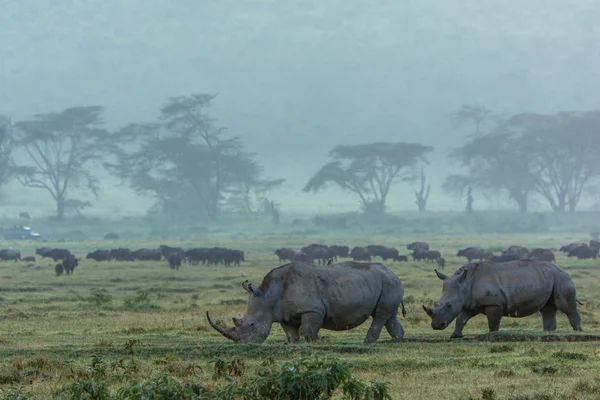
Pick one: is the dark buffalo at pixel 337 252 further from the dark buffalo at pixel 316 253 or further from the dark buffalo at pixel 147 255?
the dark buffalo at pixel 147 255

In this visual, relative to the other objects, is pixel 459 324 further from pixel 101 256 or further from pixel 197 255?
pixel 101 256

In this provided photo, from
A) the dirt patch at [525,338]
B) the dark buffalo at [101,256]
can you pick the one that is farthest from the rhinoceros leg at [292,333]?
the dark buffalo at [101,256]

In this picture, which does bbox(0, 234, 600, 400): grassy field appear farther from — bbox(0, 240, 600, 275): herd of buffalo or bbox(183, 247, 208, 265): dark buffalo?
bbox(183, 247, 208, 265): dark buffalo

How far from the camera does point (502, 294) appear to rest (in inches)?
770

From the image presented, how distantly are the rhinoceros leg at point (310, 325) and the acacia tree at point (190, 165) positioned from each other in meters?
99.9

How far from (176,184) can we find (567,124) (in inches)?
1627

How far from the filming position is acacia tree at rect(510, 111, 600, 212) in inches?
4643

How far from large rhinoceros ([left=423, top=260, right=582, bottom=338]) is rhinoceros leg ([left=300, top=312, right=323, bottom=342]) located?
7.26 ft

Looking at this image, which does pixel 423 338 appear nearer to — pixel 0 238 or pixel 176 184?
pixel 0 238

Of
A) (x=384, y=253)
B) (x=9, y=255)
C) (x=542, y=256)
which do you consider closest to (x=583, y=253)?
(x=542, y=256)

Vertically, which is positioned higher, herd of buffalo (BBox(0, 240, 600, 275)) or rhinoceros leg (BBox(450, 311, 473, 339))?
herd of buffalo (BBox(0, 240, 600, 275))

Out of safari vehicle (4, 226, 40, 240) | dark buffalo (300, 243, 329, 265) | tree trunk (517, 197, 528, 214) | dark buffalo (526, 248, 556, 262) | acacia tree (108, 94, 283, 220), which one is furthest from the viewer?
tree trunk (517, 197, 528, 214)

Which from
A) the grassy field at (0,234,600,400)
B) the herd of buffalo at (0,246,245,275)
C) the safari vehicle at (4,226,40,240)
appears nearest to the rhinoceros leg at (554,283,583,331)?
the grassy field at (0,234,600,400)

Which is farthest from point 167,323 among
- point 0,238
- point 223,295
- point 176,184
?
point 176,184
